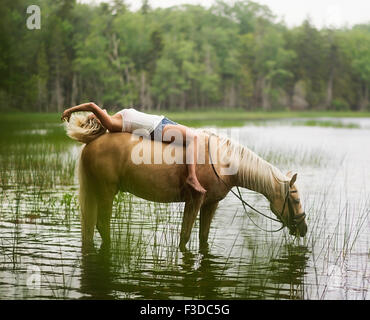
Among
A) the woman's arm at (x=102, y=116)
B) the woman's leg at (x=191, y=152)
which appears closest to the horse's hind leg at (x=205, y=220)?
the woman's leg at (x=191, y=152)

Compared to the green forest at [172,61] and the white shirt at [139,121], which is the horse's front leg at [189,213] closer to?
the white shirt at [139,121]

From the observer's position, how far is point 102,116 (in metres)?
4.85

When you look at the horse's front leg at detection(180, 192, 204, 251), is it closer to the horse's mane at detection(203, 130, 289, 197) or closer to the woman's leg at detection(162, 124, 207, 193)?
the woman's leg at detection(162, 124, 207, 193)

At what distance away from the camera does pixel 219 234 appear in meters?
6.08

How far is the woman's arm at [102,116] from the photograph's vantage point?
4785 millimetres

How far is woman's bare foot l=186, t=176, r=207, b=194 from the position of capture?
4.76m

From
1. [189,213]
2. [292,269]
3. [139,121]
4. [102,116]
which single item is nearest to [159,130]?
[139,121]

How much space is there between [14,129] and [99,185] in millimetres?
15742

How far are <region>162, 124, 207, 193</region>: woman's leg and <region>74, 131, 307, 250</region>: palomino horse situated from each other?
108 millimetres

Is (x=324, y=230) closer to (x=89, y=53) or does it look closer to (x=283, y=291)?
(x=283, y=291)

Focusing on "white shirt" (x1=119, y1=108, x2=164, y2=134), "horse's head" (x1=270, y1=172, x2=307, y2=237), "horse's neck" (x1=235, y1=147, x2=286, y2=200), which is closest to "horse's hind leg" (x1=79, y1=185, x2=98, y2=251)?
"white shirt" (x1=119, y1=108, x2=164, y2=134)

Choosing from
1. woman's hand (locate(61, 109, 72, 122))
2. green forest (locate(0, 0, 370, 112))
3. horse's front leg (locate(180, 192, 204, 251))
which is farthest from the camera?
green forest (locate(0, 0, 370, 112))
